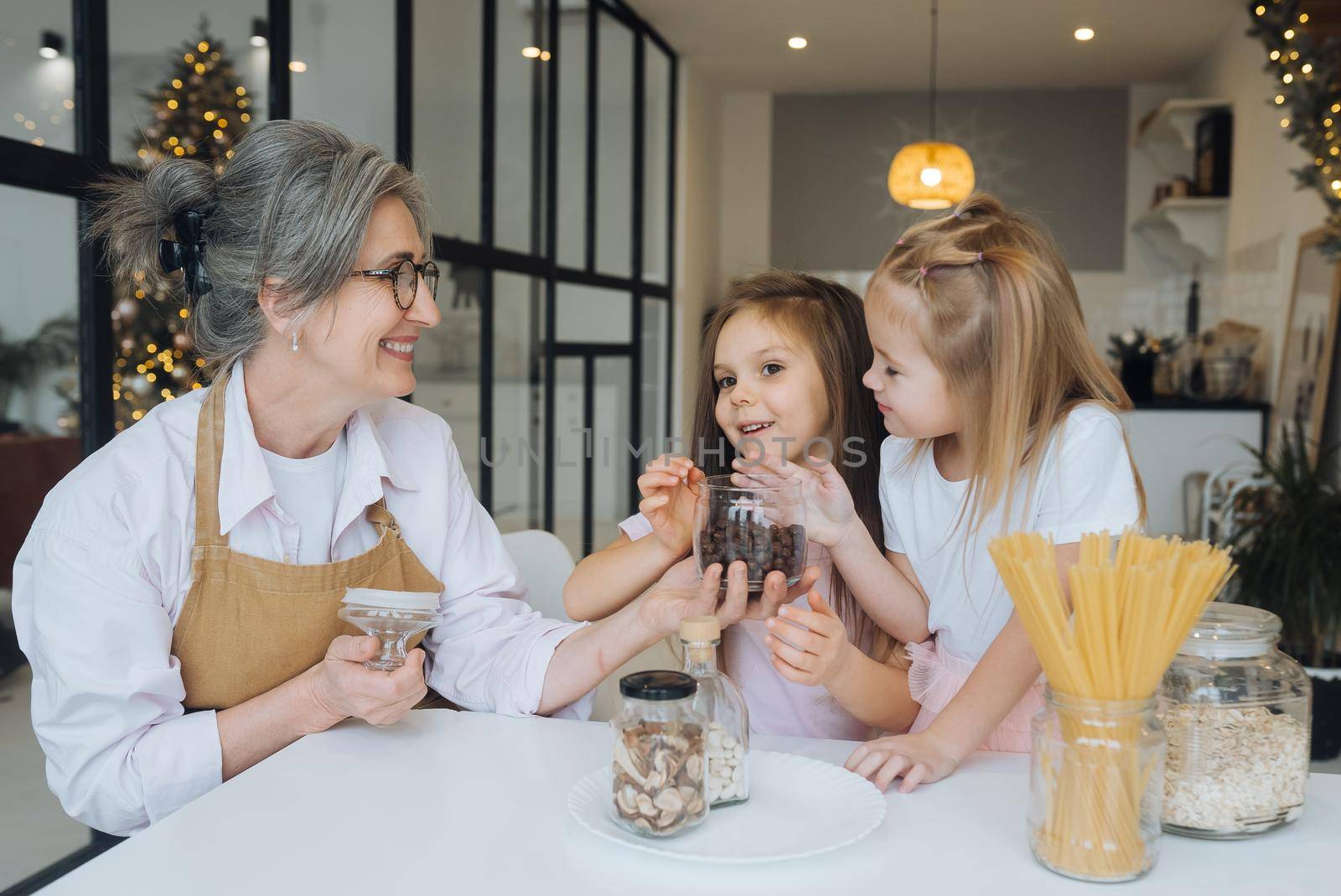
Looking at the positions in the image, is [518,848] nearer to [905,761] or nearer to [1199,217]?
[905,761]

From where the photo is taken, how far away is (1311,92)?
3371 mm

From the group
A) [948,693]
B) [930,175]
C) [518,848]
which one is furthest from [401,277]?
[930,175]

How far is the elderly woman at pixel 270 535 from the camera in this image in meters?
1.24

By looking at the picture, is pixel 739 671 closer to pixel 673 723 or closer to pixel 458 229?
pixel 673 723

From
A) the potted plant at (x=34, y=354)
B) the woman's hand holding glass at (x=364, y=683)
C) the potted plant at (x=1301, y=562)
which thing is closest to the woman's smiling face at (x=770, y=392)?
the woman's hand holding glass at (x=364, y=683)

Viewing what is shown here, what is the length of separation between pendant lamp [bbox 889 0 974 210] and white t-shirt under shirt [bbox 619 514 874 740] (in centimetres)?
401

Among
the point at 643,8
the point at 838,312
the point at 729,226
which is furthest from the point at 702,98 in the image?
the point at 838,312

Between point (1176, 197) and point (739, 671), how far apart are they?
17.2 ft

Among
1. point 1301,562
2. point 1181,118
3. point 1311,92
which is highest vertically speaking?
point 1181,118

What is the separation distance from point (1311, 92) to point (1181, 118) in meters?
2.74

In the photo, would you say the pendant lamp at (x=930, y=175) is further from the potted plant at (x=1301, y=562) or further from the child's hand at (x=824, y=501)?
the child's hand at (x=824, y=501)

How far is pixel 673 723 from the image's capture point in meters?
0.92

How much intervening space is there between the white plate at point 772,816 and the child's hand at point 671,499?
1.54ft

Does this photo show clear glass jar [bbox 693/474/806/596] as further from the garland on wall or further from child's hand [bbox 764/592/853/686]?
the garland on wall
